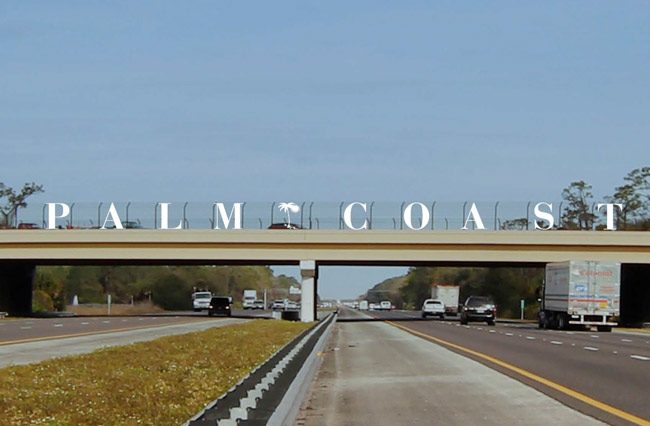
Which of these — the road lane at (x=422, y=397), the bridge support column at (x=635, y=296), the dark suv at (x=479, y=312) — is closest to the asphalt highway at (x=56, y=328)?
the road lane at (x=422, y=397)

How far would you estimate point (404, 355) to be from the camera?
2923 centimetres

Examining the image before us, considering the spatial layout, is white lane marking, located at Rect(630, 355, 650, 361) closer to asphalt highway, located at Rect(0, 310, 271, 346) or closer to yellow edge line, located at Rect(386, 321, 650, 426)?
yellow edge line, located at Rect(386, 321, 650, 426)

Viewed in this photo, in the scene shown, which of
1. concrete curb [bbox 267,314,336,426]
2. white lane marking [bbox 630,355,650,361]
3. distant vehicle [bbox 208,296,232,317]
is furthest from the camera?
distant vehicle [bbox 208,296,232,317]

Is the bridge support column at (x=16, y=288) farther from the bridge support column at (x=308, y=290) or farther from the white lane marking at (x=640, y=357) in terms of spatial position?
the white lane marking at (x=640, y=357)

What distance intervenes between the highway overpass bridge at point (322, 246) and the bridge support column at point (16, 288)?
26.0 feet

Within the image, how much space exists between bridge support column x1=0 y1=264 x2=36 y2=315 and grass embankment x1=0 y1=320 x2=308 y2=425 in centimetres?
5496

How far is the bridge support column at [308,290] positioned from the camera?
7288 centimetres

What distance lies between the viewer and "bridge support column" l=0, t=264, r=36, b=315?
263ft

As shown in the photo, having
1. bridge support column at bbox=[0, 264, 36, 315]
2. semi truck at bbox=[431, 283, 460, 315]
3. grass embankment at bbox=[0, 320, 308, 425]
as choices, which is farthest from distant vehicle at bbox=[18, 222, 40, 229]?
grass embankment at bbox=[0, 320, 308, 425]

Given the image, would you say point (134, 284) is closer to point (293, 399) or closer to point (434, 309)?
point (434, 309)

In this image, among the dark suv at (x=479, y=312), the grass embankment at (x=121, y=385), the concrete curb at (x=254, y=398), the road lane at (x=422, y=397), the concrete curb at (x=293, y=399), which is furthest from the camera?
the dark suv at (x=479, y=312)

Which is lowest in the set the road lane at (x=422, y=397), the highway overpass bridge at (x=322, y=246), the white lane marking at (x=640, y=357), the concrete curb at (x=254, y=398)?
the white lane marking at (x=640, y=357)

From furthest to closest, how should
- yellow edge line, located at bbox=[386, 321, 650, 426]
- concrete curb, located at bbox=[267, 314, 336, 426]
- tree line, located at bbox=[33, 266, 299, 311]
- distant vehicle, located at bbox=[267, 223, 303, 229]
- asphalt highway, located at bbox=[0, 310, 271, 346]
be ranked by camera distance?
tree line, located at bbox=[33, 266, 299, 311] → distant vehicle, located at bbox=[267, 223, 303, 229] → asphalt highway, located at bbox=[0, 310, 271, 346] → yellow edge line, located at bbox=[386, 321, 650, 426] → concrete curb, located at bbox=[267, 314, 336, 426]

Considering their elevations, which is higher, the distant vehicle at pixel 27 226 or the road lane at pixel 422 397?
the distant vehicle at pixel 27 226
